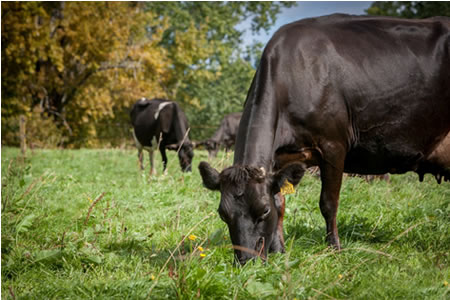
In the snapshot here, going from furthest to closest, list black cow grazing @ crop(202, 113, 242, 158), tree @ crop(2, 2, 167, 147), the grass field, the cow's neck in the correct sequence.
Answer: black cow grazing @ crop(202, 113, 242, 158) → tree @ crop(2, 2, 167, 147) → the cow's neck → the grass field

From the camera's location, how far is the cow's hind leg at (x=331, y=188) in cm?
393

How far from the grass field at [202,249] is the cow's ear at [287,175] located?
0.47 meters

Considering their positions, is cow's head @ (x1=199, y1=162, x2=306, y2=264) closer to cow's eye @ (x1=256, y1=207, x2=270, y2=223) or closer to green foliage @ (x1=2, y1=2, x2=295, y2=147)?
cow's eye @ (x1=256, y1=207, x2=270, y2=223)

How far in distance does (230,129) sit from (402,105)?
1709 cm

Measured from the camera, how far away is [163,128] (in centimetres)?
1221

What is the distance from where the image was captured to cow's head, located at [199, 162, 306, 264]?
10.1 ft

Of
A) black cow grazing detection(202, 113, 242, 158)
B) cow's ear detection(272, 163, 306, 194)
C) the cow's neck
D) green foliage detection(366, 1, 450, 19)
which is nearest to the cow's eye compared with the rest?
cow's ear detection(272, 163, 306, 194)

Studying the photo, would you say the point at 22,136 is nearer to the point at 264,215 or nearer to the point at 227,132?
the point at 227,132

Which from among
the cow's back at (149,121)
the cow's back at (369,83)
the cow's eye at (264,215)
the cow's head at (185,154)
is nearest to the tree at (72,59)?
the cow's back at (149,121)

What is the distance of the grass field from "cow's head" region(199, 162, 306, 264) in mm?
189

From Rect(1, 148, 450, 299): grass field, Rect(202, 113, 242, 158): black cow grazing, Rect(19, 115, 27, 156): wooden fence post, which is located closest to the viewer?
Rect(1, 148, 450, 299): grass field

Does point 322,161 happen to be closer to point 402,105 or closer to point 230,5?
point 402,105

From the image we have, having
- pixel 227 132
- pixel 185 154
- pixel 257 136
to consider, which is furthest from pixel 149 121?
pixel 257 136

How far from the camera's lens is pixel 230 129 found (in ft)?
69.8
